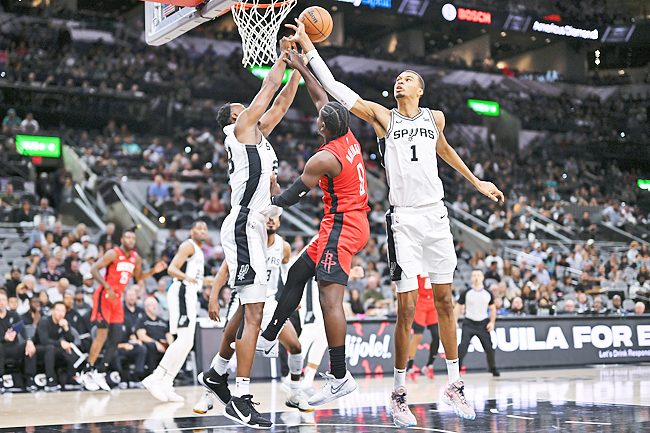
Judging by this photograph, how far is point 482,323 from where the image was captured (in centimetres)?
1115

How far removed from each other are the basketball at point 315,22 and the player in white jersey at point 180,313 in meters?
3.35

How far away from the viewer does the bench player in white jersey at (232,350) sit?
19.1ft

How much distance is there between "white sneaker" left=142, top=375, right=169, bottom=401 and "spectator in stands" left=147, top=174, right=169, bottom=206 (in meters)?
9.13

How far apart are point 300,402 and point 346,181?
7.52 ft

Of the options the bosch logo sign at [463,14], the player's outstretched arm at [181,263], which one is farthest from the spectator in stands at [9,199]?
the bosch logo sign at [463,14]

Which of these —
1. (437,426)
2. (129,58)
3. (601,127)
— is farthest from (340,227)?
(601,127)

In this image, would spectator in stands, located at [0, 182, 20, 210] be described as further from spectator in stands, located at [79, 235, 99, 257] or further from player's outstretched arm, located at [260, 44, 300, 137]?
player's outstretched arm, located at [260, 44, 300, 137]

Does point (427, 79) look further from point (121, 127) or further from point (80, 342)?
point (80, 342)

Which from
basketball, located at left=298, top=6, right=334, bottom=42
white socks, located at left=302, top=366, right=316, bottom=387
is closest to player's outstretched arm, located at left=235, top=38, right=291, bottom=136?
basketball, located at left=298, top=6, right=334, bottom=42

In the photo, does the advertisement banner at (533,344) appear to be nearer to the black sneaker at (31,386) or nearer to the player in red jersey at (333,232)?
the black sneaker at (31,386)

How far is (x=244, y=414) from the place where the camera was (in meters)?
5.15

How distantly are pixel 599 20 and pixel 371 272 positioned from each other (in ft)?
65.0

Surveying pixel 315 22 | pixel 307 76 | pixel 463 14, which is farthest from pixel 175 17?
pixel 463 14

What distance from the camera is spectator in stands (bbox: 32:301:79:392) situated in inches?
388
